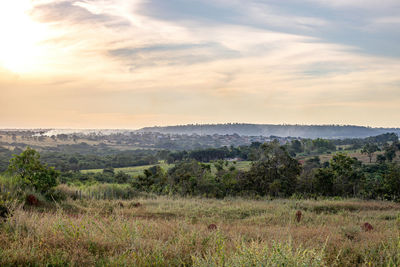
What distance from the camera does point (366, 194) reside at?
75.3ft

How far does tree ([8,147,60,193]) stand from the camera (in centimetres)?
1356

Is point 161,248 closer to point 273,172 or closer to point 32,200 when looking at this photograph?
point 32,200

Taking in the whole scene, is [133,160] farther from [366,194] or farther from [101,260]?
[101,260]

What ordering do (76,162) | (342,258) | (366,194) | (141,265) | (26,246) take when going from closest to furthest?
(141,265) < (26,246) < (342,258) < (366,194) < (76,162)

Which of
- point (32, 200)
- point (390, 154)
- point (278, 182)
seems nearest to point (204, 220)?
point (32, 200)

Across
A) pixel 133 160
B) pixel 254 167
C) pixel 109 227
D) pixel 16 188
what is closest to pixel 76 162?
pixel 133 160

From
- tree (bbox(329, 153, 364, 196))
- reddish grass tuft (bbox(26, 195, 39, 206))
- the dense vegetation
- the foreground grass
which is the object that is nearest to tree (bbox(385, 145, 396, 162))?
the dense vegetation

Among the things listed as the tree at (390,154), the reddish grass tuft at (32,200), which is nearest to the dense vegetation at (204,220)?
the reddish grass tuft at (32,200)

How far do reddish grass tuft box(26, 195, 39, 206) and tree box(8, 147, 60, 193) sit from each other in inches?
69.9

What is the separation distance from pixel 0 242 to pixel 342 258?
6.08 metres

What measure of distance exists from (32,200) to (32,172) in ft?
10.4

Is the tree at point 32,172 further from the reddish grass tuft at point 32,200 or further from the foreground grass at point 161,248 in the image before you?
the foreground grass at point 161,248

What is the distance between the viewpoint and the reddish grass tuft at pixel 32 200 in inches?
451

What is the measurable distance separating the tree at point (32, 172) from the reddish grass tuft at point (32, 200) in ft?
5.83
